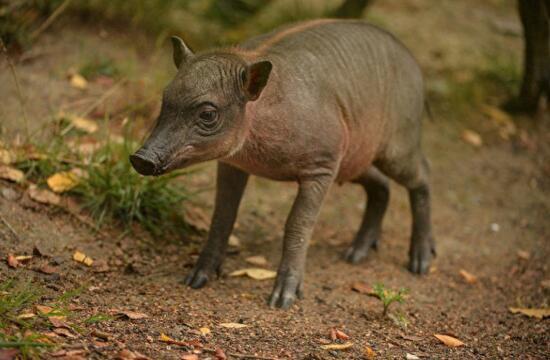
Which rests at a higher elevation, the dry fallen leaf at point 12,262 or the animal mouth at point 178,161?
the animal mouth at point 178,161

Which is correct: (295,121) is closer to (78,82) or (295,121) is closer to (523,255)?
(523,255)

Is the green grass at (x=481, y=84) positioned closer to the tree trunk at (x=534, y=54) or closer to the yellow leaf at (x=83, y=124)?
the tree trunk at (x=534, y=54)

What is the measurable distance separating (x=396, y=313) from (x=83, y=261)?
204 centimetres

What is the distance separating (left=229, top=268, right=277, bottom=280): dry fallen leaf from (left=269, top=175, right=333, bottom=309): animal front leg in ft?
1.18

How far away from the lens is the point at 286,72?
16.2 feet

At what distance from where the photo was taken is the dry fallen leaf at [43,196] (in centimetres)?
541

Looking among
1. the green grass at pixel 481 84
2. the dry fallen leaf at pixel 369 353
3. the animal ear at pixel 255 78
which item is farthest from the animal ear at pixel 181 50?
the green grass at pixel 481 84

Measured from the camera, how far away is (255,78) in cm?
454

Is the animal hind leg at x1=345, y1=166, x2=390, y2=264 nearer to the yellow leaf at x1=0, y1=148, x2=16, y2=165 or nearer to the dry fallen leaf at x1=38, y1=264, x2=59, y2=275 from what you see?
the dry fallen leaf at x1=38, y1=264, x2=59, y2=275

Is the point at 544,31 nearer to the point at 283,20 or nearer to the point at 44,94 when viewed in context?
the point at 283,20

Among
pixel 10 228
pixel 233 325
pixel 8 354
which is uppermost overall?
pixel 8 354

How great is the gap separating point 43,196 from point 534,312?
11.4ft

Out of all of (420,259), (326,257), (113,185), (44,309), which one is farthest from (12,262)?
(420,259)

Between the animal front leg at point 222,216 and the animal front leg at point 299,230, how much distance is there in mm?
481
